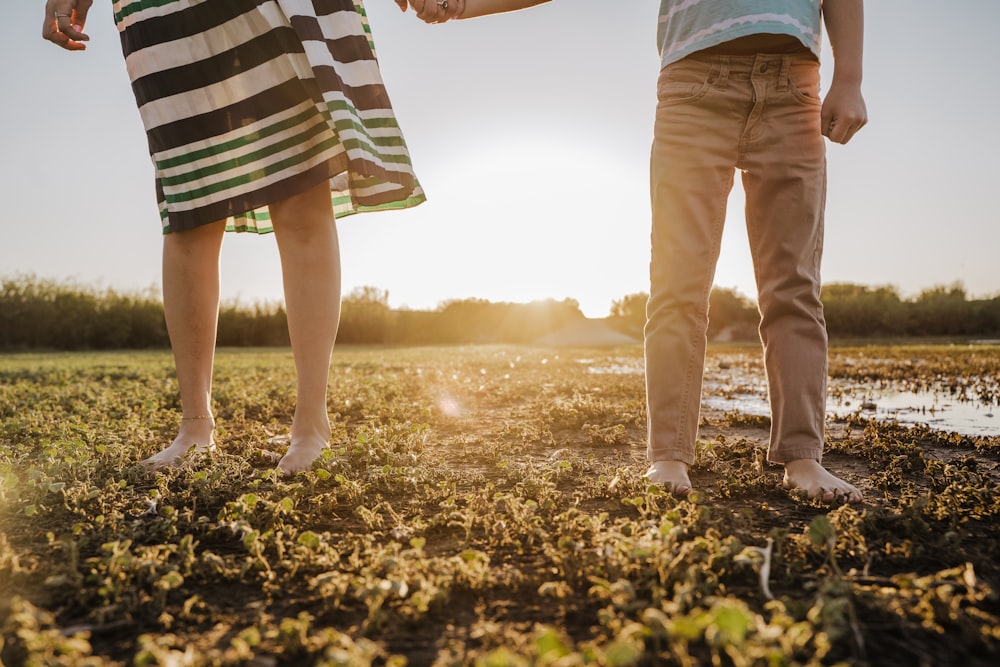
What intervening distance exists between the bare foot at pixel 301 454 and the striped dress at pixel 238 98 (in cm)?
88

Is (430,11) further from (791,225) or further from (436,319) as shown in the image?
(436,319)

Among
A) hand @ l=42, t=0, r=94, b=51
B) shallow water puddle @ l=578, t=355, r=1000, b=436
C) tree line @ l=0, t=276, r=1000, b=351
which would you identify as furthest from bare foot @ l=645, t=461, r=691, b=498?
tree line @ l=0, t=276, r=1000, b=351

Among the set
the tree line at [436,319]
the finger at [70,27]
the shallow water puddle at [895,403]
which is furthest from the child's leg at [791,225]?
the tree line at [436,319]

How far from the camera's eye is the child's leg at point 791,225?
2.32 m

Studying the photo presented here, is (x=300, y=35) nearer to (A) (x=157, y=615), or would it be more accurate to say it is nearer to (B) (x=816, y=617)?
(A) (x=157, y=615)

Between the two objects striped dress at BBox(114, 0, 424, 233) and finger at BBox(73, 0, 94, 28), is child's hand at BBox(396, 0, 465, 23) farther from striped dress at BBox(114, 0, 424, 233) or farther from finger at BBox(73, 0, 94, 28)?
finger at BBox(73, 0, 94, 28)

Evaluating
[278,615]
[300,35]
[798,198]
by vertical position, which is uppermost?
[300,35]

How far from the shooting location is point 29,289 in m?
24.0

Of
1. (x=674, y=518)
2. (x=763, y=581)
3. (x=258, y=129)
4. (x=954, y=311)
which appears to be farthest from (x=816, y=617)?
(x=954, y=311)

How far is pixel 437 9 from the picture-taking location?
287 cm

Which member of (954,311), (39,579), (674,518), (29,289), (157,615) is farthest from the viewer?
(954,311)

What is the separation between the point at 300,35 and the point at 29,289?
27107mm

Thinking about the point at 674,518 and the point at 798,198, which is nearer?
the point at 674,518

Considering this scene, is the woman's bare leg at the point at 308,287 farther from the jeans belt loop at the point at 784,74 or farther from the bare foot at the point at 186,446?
the jeans belt loop at the point at 784,74
